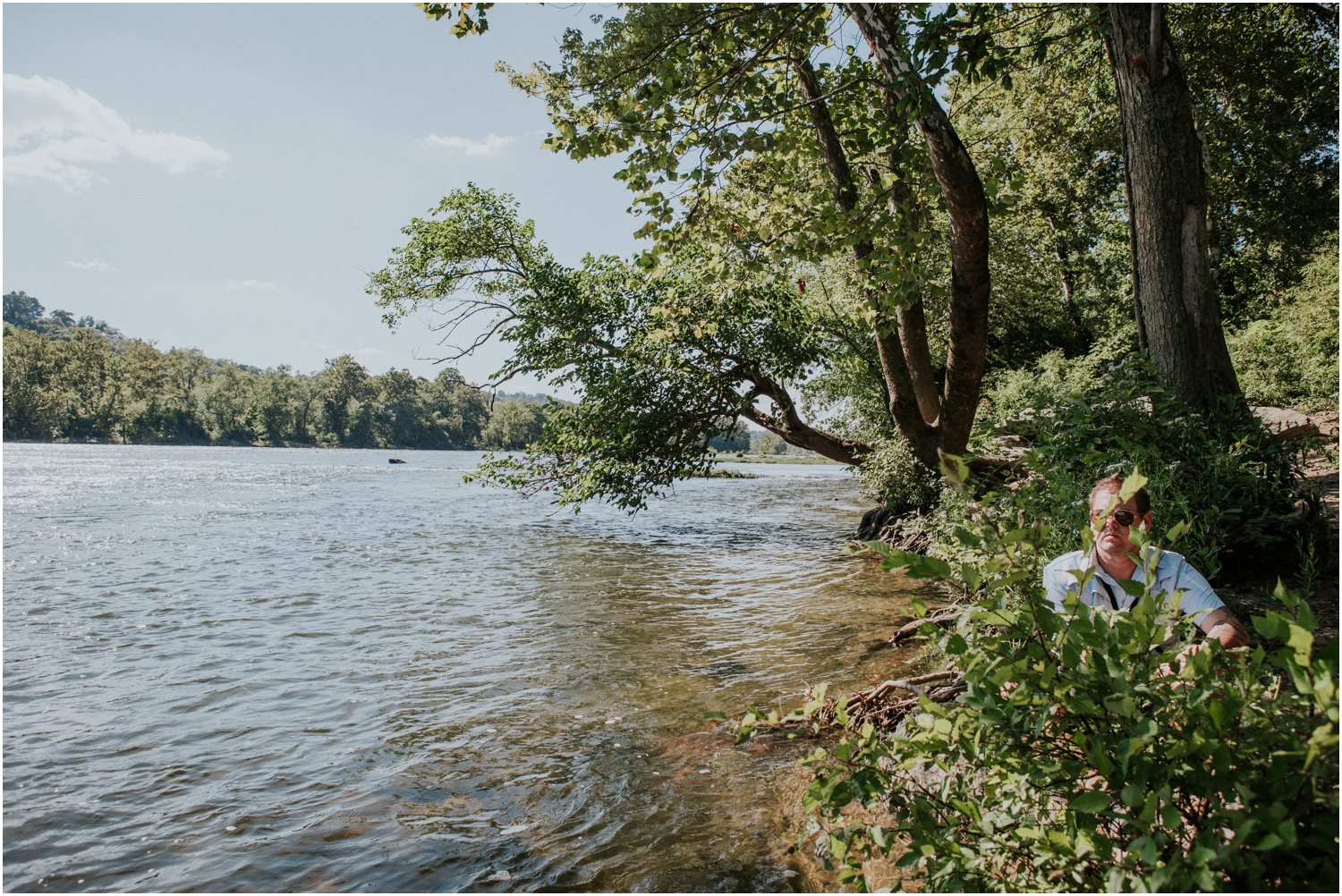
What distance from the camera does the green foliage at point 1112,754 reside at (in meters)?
1.81

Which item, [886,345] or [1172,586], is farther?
[886,345]

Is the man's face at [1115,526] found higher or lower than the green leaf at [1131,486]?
lower

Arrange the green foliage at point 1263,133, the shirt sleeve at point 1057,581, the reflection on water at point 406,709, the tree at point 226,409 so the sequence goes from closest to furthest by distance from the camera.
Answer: the shirt sleeve at point 1057,581 < the reflection on water at point 406,709 < the green foliage at point 1263,133 < the tree at point 226,409

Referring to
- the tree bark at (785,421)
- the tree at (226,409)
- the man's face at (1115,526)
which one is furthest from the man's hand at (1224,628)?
the tree at (226,409)

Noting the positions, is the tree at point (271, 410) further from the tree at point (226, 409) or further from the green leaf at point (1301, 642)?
the green leaf at point (1301, 642)

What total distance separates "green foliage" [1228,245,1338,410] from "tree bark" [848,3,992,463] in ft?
37.3

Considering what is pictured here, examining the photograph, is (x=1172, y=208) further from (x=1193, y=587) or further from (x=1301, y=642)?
(x=1301, y=642)

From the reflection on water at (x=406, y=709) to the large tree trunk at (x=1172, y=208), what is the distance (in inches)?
156

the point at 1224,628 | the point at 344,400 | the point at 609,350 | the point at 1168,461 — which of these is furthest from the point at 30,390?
the point at 1224,628

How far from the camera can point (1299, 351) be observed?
1806 cm

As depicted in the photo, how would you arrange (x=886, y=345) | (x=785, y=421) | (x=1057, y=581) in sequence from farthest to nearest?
(x=785, y=421) → (x=886, y=345) → (x=1057, y=581)

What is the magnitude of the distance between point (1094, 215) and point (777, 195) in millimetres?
25250

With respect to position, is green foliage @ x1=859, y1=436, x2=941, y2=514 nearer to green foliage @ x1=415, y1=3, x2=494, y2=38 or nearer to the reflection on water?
the reflection on water

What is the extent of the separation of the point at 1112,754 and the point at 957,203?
5.91 m
